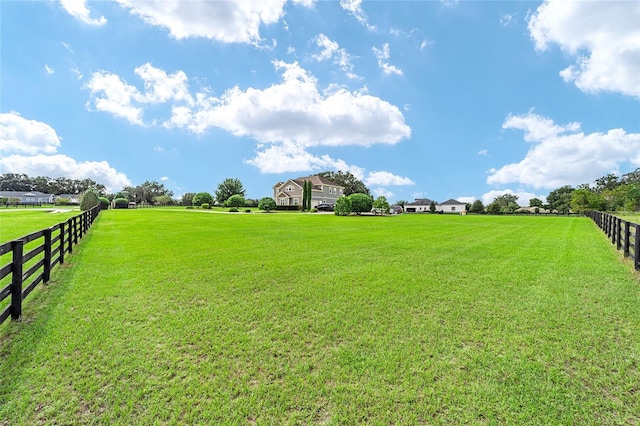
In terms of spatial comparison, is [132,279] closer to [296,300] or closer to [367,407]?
[296,300]

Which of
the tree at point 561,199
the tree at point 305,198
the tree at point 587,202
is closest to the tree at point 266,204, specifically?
the tree at point 305,198

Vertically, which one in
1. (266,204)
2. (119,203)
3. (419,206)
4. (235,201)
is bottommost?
(119,203)

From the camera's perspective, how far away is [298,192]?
54.8 m

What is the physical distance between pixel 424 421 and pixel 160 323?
11.6 ft

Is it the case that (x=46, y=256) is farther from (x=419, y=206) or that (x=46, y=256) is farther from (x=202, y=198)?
(x=419, y=206)

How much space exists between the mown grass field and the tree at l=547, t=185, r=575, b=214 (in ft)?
251

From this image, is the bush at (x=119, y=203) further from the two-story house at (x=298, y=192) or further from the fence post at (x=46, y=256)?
the fence post at (x=46, y=256)

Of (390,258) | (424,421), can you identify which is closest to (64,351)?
(424,421)

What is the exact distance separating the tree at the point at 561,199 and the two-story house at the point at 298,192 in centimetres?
5238

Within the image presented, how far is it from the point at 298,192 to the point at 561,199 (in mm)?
63892

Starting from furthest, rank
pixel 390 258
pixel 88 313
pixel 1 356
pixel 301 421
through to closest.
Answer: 1. pixel 390 258
2. pixel 88 313
3. pixel 1 356
4. pixel 301 421

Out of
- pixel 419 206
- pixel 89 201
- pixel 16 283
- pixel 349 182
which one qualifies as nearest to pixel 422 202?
pixel 419 206

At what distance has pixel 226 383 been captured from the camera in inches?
111

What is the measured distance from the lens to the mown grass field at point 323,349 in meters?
2.55
